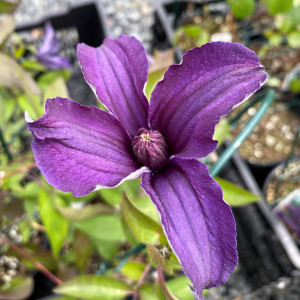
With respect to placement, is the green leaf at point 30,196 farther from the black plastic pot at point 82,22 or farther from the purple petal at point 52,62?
the black plastic pot at point 82,22

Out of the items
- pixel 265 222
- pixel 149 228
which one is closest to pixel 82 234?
pixel 149 228

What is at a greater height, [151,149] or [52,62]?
[52,62]

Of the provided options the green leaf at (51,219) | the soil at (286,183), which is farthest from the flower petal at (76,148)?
the soil at (286,183)

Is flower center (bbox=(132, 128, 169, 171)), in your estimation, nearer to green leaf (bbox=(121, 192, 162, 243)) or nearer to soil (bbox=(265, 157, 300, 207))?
green leaf (bbox=(121, 192, 162, 243))

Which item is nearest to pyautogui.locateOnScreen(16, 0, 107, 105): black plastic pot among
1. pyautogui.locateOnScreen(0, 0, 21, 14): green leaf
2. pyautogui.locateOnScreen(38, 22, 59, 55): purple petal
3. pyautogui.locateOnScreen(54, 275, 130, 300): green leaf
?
pyautogui.locateOnScreen(38, 22, 59, 55): purple petal

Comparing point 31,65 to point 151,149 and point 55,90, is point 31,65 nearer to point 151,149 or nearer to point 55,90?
point 55,90

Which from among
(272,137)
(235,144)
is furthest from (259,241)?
(235,144)
